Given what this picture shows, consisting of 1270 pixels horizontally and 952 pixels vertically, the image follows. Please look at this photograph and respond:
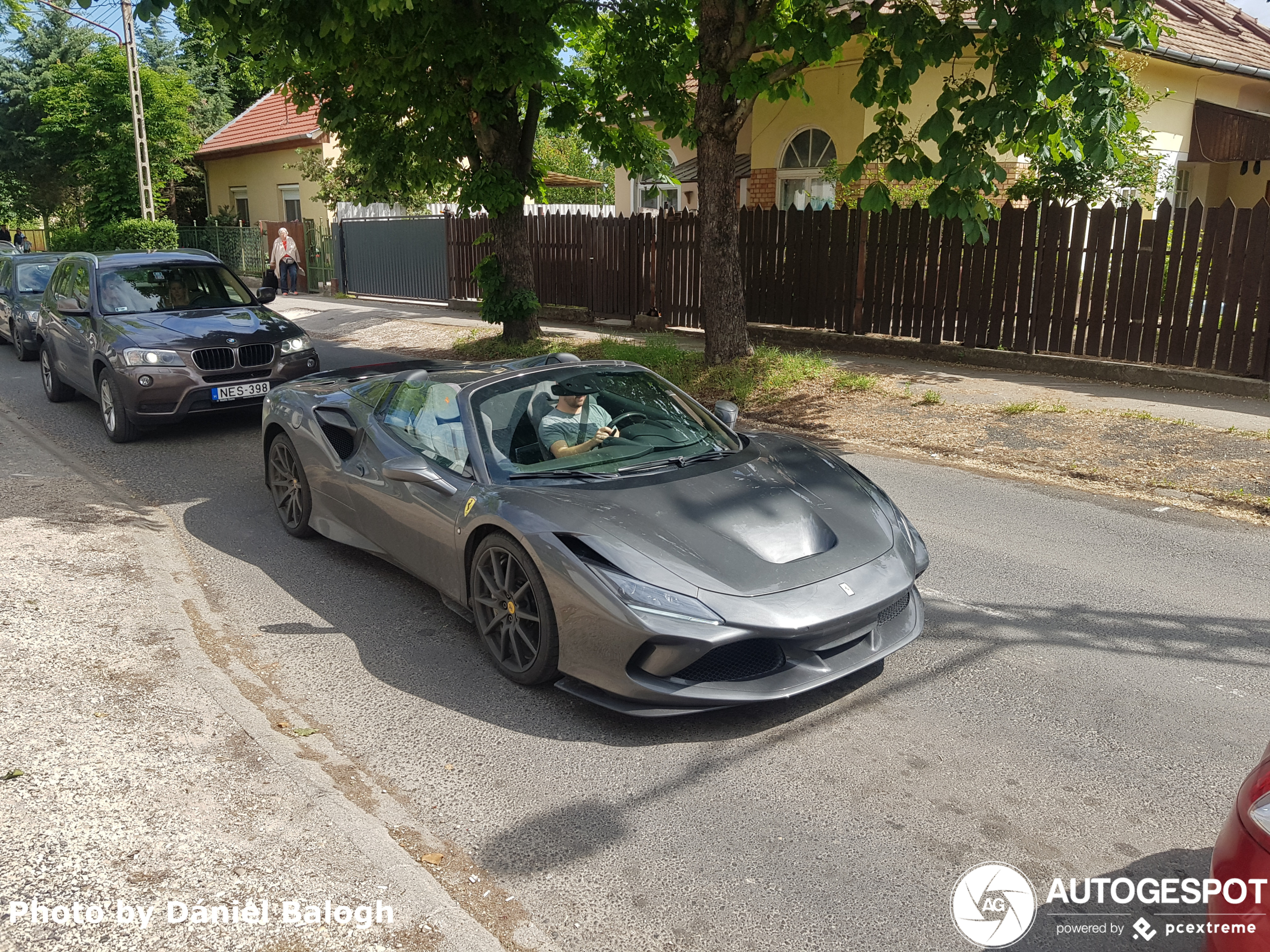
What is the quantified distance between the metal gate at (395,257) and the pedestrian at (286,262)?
141 centimetres

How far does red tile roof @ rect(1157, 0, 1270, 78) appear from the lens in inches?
716

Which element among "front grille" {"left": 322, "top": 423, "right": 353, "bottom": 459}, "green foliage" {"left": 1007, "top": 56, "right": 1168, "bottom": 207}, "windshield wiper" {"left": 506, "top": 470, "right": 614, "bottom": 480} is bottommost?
"front grille" {"left": 322, "top": 423, "right": 353, "bottom": 459}

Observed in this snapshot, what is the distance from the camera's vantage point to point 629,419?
534cm

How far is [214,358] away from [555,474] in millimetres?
5949

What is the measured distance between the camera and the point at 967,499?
7844 millimetres

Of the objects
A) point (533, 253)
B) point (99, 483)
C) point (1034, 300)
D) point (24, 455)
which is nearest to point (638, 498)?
point (99, 483)

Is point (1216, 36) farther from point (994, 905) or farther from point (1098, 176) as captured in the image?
point (994, 905)

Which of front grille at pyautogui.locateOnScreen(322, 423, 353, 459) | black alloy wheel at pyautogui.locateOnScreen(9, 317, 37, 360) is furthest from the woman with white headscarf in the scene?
front grille at pyautogui.locateOnScreen(322, 423, 353, 459)

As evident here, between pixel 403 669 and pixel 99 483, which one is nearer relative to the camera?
pixel 403 669

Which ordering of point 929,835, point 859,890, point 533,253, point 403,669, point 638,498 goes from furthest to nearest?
point 533,253 < point 403,669 < point 638,498 < point 929,835 < point 859,890

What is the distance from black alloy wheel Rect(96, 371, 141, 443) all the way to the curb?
9485mm

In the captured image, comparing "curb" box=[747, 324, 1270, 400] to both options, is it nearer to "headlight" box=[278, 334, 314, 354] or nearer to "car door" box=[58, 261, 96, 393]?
"headlight" box=[278, 334, 314, 354]

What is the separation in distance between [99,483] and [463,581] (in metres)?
4.80

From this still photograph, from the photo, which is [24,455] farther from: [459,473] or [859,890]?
[859,890]
